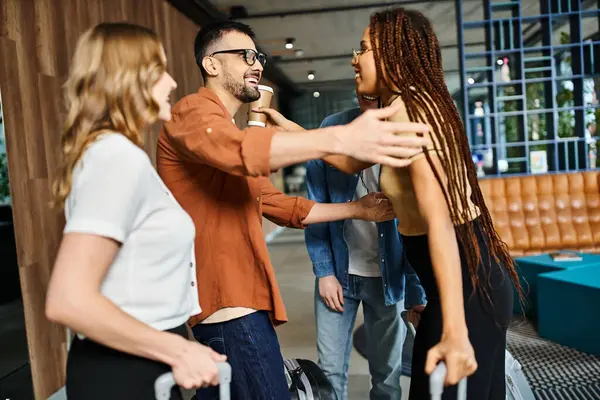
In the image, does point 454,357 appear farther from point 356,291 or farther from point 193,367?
point 356,291

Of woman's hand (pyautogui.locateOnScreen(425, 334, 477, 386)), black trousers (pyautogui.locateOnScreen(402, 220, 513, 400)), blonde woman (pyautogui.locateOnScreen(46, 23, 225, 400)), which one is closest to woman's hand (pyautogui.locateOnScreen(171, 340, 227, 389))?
blonde woman (pyautogui.locateOnScreen(46, 23, 225, 400))

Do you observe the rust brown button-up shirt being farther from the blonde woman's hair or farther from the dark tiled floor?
the dark tiled floor

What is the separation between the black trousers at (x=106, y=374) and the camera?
0.91 metres

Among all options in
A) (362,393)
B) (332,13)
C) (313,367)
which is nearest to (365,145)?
(313,367)

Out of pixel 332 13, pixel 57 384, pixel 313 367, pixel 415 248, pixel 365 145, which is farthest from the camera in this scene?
pixel 332 13

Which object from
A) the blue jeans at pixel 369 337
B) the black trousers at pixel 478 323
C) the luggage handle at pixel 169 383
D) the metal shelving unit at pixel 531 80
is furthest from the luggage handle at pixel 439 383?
the metal shelving unit at pixel 531 80

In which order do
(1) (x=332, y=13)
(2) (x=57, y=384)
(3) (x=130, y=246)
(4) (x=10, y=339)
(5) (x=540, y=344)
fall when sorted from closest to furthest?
1. (3) (x=130, y=246)
2. (4) (x=10, y=339)
3. (2) (x=57, y=384)
4. (5) (x=540, y=344)
5. (1) (x=332, y=13)

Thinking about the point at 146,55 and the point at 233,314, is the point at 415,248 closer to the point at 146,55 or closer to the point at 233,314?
the point at 233,314

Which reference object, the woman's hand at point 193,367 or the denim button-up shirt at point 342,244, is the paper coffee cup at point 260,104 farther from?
the woman's hand at point 193,367

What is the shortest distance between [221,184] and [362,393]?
6.57ft

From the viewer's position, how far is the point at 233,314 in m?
1.31

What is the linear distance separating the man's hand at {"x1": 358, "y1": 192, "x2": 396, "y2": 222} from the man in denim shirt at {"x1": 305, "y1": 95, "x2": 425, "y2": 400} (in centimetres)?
35

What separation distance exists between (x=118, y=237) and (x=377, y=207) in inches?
36.7

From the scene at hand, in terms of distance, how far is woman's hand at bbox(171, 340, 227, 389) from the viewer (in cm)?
87
